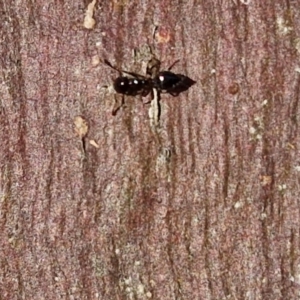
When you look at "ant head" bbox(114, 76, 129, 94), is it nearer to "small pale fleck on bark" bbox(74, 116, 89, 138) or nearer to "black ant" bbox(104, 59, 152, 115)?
"black ant" bbox(104, 59, 152, 115)

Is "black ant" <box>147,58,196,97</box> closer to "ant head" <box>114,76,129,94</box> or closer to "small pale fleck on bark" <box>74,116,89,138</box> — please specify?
"ant head" <box>114,76,129,94</box>

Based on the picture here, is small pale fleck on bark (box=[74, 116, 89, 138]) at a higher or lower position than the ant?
lower

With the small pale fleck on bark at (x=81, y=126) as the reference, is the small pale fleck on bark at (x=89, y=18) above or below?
above

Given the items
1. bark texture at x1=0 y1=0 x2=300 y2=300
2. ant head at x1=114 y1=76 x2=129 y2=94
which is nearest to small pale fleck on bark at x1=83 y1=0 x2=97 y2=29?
bark texture at x1=0 y1=0 x2=300 y2=300

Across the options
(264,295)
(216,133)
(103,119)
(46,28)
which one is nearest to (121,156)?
(103,119)

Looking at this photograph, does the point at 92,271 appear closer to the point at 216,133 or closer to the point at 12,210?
the point at 12,210

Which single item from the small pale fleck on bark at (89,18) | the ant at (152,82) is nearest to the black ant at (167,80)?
the ant at (152,82)

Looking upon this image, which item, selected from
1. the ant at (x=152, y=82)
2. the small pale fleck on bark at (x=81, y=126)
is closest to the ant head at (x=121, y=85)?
the ant at (x=152, y=82)

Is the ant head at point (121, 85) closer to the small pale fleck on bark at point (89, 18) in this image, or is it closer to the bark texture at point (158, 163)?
the bark texture at point (158, 163)
